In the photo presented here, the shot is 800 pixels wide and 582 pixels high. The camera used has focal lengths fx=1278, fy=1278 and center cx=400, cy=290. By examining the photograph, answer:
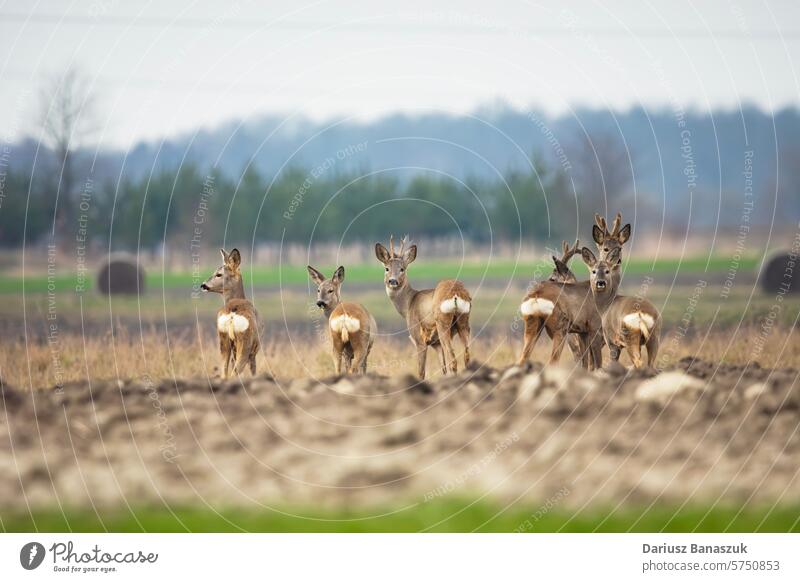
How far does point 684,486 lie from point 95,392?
6.12 meters

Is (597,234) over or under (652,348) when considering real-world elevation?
over

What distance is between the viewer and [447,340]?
1472 cm

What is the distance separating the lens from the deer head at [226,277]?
50.1ft

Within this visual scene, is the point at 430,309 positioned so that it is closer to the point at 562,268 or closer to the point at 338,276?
the point at 338,276

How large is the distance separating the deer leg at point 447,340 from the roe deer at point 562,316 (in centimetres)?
86

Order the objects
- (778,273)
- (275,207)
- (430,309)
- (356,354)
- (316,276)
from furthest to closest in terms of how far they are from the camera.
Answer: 1. (275,207)
2. (778,273)
3. (316,276)
4. (430,309)
5. (356,354)

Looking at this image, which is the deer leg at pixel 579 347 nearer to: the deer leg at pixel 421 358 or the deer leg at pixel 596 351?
the deer leg at pixel 596 351

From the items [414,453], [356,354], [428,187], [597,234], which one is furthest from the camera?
[428,187]

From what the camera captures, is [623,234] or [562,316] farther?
[623,234]

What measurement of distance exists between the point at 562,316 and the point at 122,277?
2480cm

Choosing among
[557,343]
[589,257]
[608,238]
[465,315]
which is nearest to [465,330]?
[465,315]

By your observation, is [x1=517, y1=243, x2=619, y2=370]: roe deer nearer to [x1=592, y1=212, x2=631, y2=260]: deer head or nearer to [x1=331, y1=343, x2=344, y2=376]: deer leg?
[x1=592, y1=212, x2=631, y2=260]: deer head

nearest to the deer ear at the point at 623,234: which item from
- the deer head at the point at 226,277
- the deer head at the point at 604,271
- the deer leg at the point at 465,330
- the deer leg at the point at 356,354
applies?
the deer head at the point at 604,271

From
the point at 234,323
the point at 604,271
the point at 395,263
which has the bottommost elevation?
the point at 234,323
